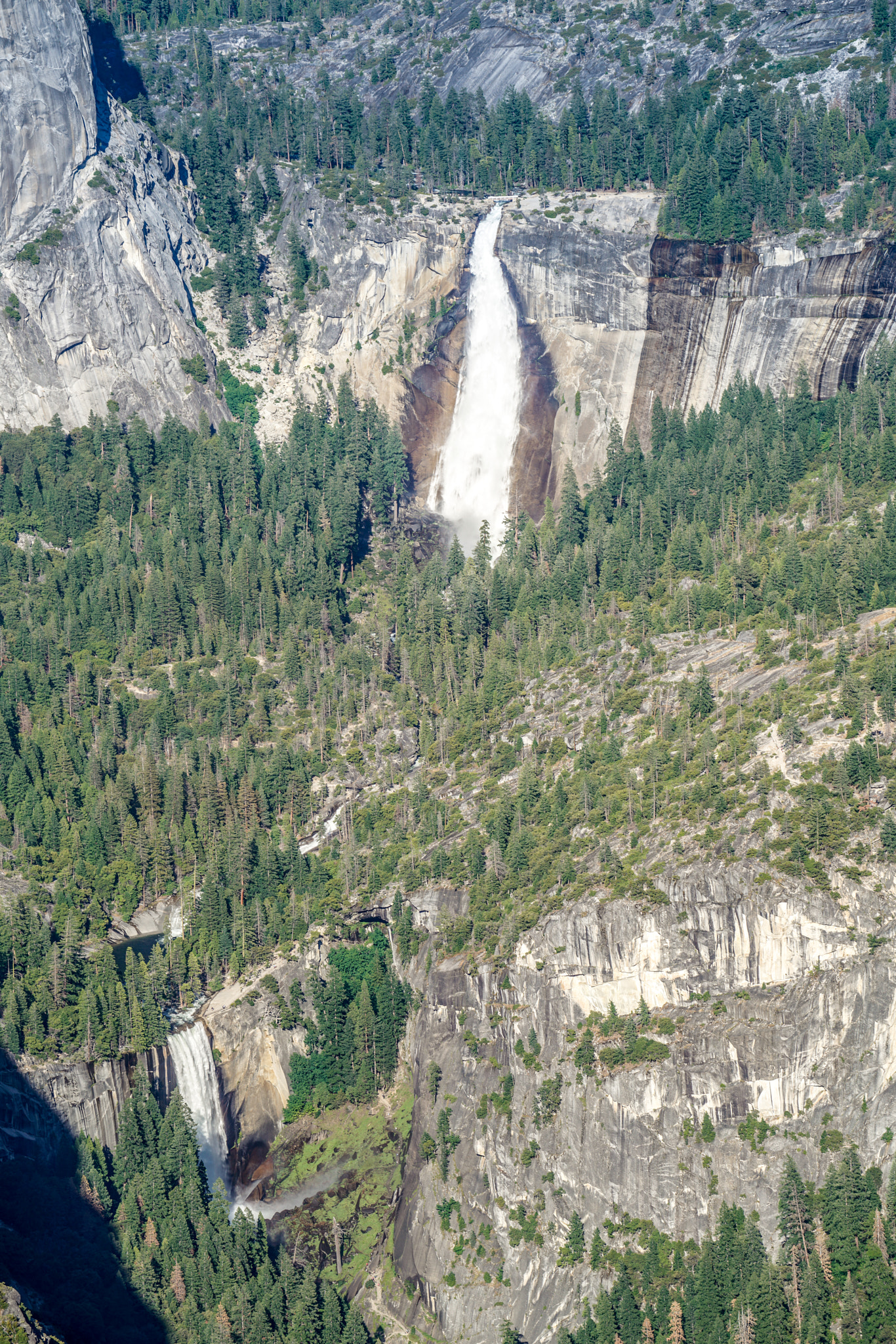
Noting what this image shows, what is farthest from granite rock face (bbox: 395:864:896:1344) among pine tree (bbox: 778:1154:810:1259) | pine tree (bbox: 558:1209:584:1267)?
pine tree (bbox: 778:1154:810:1259)

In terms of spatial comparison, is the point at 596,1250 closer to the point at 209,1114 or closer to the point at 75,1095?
the point at 209,1114

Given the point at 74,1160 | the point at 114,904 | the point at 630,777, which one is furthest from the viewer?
the point at 114,904

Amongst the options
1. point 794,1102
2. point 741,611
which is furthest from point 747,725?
point 794,1102

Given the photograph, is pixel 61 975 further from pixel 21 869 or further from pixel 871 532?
pixel 871 532

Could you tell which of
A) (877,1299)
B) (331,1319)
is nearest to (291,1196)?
(331,1319)

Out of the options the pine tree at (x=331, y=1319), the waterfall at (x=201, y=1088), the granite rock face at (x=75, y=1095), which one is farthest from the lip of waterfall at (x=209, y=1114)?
the pine tree at (x=331, y=1319)

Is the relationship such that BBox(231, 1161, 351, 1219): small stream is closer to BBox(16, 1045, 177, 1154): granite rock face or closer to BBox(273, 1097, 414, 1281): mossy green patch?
BBox(273, 1097, 414, 1281): mossy green patch

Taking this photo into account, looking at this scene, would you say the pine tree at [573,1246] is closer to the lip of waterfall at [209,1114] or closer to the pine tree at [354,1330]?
the pine tree at [354,1330]
